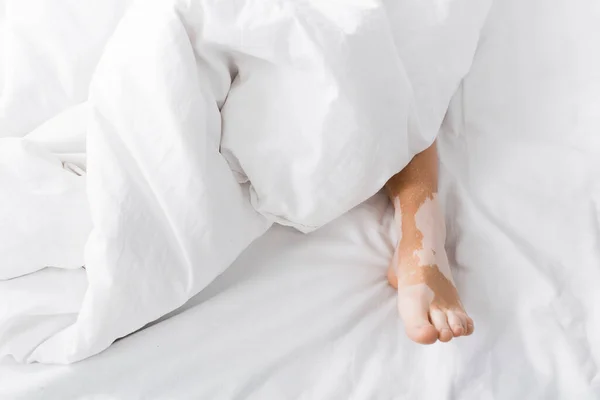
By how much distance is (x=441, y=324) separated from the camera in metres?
0.67

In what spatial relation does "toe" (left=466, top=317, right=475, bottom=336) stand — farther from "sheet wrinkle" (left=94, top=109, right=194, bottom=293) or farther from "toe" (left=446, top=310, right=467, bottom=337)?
"sheet wrinkle" (left=94, top=109, right=194, bottom=293)

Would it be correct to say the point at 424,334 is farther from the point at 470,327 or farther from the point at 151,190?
the point at 151,190

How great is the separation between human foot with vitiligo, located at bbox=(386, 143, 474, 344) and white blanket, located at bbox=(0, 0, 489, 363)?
0.08 meters

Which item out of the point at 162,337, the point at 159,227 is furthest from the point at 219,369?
the point at 159,227

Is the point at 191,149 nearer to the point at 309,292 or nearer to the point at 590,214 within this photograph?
the point at 309,292

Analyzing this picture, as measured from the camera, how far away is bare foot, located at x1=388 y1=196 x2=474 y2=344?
670 millimetres

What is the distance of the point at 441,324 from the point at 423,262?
3.5 inches

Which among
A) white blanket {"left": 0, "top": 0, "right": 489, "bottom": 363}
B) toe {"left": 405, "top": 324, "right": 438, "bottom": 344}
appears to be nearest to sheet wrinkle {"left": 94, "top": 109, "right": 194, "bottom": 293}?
white blanket {"left": 0, "top": 0, "right": 489, "bottom": 363}

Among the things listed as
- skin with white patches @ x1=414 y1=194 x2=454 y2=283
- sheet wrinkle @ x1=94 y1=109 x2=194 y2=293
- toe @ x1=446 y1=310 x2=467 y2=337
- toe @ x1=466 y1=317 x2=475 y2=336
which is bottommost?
toe @ x1=466 y1=317 x2=475 y2=336

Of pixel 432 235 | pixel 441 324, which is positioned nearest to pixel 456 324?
pixel 441 324

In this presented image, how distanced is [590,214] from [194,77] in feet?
1.72

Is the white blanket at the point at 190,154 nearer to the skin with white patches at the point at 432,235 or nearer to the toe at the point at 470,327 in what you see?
the skin with white patches at the point at 432,235

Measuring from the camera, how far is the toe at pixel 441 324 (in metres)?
0.66

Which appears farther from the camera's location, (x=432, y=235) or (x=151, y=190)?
(x=432, y=235)
